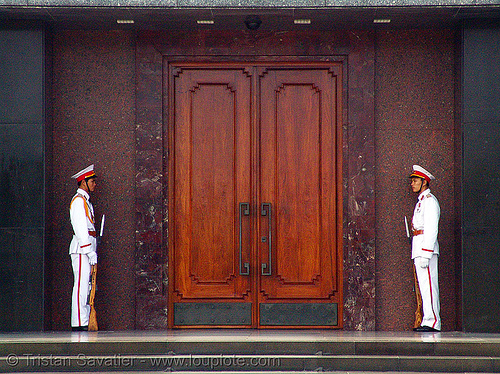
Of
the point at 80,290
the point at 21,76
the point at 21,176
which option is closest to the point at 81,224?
the point at 80,290

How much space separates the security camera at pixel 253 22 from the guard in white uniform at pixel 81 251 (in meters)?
2.52

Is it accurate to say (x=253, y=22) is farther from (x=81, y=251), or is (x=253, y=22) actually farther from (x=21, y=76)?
(x=81, y=251)

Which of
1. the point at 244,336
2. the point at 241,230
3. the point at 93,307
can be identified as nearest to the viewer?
the point at 244,336

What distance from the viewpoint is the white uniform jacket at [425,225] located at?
7703mm

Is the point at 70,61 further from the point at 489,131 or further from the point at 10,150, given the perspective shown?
the point at 489,131

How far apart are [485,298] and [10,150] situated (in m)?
5.61

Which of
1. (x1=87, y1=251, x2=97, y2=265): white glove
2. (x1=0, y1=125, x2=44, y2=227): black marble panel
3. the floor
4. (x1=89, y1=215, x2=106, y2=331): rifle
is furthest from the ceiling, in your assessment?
the floor

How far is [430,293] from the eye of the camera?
7.77m

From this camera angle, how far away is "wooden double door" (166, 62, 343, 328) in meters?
8.23

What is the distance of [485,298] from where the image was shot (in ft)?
25.3

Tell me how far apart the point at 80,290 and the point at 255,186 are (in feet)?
7.69

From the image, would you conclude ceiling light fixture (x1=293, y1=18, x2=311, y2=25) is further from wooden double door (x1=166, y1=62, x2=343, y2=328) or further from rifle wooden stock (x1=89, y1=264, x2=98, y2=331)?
rifle wooden stock (x1=89, y1=264, x2=98, y2=331)

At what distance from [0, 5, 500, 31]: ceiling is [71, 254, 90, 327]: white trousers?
271 centimetres

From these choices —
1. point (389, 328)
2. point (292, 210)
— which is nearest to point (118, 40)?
point (292, 210)
